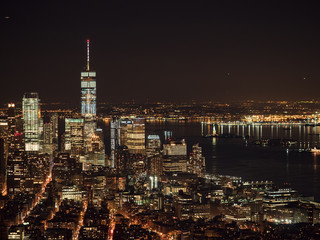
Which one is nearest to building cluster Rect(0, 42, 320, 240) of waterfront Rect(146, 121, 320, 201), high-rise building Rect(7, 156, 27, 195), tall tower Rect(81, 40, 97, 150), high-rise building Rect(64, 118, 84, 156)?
high-rise building Rect(7, 156, 27, 195)

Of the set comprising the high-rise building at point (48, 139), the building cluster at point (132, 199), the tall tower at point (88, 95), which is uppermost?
the tall tower at point (88, 95)

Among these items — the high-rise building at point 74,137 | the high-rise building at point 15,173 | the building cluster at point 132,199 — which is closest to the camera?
the building cluster at point 132,199

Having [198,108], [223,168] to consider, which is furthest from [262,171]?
[198,108]

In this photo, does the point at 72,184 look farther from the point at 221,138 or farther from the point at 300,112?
the point at 300,112

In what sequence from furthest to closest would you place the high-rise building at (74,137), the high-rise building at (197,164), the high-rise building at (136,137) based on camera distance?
the high-rise building at (136,137), the high-rise building at (74,137), the high-rise building at (197,164)

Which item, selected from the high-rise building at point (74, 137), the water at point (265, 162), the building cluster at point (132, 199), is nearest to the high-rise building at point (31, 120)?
the building cluster at point (132, 199)

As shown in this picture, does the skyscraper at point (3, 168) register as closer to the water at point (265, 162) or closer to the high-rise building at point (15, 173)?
the high-rise building at point (15, 173)

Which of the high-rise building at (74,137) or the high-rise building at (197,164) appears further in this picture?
the high-rise building at (74,137)

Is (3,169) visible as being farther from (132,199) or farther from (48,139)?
(48,139)

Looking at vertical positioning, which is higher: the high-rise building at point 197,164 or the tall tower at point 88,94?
the tall tower at point 88,94
